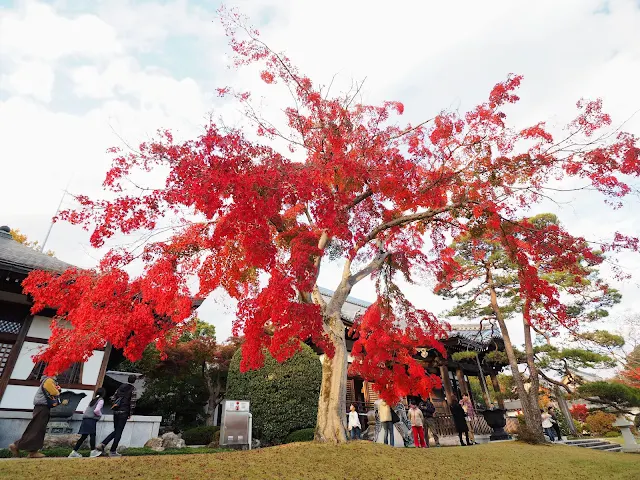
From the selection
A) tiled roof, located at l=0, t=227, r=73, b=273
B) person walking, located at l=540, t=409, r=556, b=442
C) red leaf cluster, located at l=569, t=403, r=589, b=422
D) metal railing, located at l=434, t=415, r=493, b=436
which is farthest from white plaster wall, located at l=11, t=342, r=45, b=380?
red leaf cluster, located at l=569, t=403, r=589, b=422

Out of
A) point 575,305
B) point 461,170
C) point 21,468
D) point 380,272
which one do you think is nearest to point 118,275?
point 21,468

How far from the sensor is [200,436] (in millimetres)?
13984

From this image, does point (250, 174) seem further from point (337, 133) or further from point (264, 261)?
point (337, 133)

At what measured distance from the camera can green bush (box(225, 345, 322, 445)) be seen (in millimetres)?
12209

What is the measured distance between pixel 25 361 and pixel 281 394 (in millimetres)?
7668

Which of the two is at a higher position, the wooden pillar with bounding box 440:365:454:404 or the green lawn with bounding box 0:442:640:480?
the wooden pillar with bounding box 440:365:454:404

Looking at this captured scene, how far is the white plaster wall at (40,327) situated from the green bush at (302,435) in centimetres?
815

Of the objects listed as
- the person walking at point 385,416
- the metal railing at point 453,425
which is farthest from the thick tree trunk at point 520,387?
the person walking at point 385,416

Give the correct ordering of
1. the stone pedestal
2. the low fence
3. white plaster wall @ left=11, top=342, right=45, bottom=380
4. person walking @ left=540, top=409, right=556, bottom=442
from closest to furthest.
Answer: white plaster wall @ left=11, top=342, right=45, bottom=380
the stone pedestal
person walking @ left=540, top=409, right=556, bottom=442
the low fence

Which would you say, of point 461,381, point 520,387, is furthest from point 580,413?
point 520,387

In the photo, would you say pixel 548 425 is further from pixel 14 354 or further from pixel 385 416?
pixel 14 354

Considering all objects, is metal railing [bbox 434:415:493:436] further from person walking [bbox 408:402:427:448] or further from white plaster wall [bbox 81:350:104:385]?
white plaster wall [bbox 81:350:104:385]

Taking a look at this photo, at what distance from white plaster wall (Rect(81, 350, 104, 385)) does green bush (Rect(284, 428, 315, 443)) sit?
21.1 ft

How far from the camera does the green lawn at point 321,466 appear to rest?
471cm
